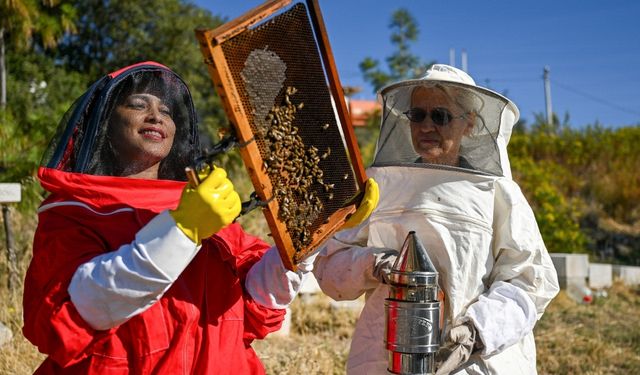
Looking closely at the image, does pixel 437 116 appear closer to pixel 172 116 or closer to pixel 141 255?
pixel 172 116

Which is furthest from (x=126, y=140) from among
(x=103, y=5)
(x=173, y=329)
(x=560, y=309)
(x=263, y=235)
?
(x=103, y=5)

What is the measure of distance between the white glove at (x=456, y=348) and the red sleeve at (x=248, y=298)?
2.02 ft

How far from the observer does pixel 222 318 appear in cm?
214

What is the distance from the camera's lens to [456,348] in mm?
2396

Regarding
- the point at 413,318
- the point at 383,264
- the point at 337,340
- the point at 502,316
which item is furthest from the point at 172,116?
the point at 337,340

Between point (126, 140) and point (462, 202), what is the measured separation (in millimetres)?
1339

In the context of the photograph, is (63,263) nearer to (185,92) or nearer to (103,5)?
(185,92)

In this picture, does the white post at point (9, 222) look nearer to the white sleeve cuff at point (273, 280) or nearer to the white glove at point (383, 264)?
the white sleeve cuff at point (273, 280)

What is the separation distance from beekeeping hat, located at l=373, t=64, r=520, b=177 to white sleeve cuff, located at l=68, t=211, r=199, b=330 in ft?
4.35

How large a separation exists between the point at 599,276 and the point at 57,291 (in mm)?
9739

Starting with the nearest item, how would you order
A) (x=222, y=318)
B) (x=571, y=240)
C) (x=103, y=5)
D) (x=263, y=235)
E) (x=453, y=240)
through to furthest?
(x=222, y=318) < (x=453, y=240) < (x=263, y=235) < (x=571, y=240) < (x=103, y=5)

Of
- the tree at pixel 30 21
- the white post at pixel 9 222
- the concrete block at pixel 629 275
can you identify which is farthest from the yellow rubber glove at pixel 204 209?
the tree at pixel 30 21

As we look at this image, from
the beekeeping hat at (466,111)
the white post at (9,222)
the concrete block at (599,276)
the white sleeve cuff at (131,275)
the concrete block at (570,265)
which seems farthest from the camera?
the concrete block at (599,276)

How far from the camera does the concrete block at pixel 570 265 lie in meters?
9.51
